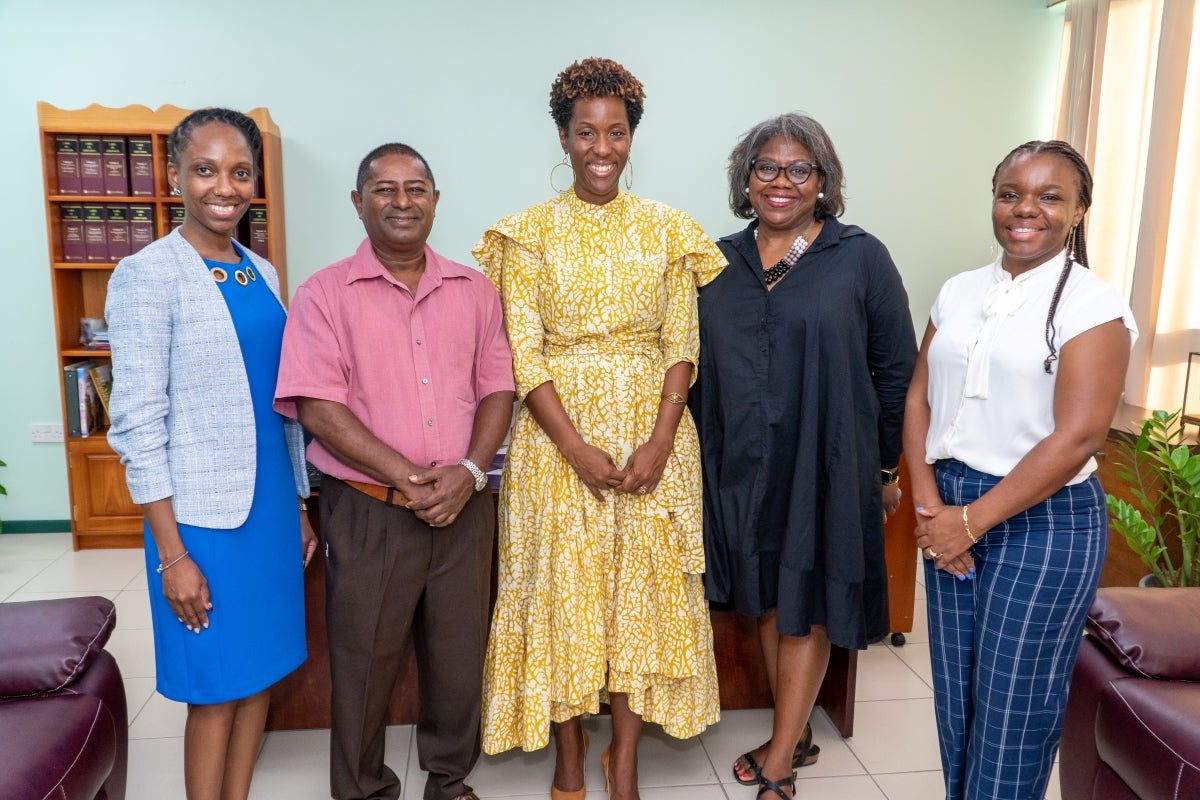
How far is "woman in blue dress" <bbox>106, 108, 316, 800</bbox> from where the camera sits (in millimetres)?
1604

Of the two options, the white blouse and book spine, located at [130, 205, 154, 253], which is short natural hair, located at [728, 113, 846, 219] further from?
book spine, located at [130, 205, 154, 253]

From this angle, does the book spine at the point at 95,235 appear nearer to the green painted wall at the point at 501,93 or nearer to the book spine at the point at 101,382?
the green painted wall at the point at 501,93

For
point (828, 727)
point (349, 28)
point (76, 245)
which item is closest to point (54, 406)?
point (76, 245)

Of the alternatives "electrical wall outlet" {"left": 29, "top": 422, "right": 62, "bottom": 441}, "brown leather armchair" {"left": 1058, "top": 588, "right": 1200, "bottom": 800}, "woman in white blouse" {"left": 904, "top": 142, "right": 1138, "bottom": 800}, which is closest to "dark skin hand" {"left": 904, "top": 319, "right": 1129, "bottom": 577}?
"woman in white blouse" {"left": 904, "top": 142, "right": 1138, "bottom": 800}

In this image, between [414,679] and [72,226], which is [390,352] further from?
[72,226]

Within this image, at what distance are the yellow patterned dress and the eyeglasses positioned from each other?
0.19m

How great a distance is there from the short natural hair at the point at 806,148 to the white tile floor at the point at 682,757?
1519mm

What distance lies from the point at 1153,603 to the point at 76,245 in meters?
4.59

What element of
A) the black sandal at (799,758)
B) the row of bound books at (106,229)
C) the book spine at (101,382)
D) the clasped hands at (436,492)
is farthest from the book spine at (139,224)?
the black sandal at (799,758)

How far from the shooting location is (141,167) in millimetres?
4148

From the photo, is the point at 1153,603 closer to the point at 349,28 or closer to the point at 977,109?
the point at 977,109

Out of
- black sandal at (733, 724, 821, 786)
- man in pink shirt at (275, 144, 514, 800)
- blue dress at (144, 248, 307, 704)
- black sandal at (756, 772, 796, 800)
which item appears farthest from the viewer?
black sandal at (733, 724, 821, 786)

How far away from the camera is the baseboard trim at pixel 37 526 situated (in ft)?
14.9

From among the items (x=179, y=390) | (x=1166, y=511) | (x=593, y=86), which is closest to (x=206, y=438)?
(x=179, y=390)
